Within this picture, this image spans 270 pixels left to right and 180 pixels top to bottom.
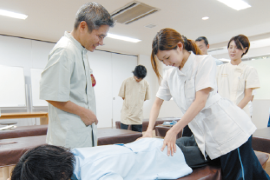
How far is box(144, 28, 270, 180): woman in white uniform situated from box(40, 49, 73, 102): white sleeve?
1.68 feet

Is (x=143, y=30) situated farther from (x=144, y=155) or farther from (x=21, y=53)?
(x=144, y=155)

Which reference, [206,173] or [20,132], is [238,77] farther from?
[20,132]

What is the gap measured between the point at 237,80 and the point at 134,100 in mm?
1630

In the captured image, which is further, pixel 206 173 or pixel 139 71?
pixel 139 71

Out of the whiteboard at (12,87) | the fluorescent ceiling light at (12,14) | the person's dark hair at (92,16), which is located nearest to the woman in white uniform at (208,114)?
the person's dark hair at (92,16)

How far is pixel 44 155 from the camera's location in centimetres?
76

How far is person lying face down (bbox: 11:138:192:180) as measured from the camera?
74cm

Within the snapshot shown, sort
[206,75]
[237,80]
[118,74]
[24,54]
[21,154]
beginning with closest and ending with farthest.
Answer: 1. [206,75]
2. [21,154]
3. [237,80]
4. [24,54]
5. [118,74]

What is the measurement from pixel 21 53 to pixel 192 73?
498cm

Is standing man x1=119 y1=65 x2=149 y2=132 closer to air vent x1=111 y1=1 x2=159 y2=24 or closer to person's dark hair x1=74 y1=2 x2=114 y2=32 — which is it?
air vent x1=111 y1=1 x2=159 y2=24

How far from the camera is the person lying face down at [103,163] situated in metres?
0.74

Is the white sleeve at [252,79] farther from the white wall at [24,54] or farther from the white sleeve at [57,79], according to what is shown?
the white wall at [24,54]

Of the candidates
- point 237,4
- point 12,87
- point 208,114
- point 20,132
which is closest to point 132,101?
point 20,132

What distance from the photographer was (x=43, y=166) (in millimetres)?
736
